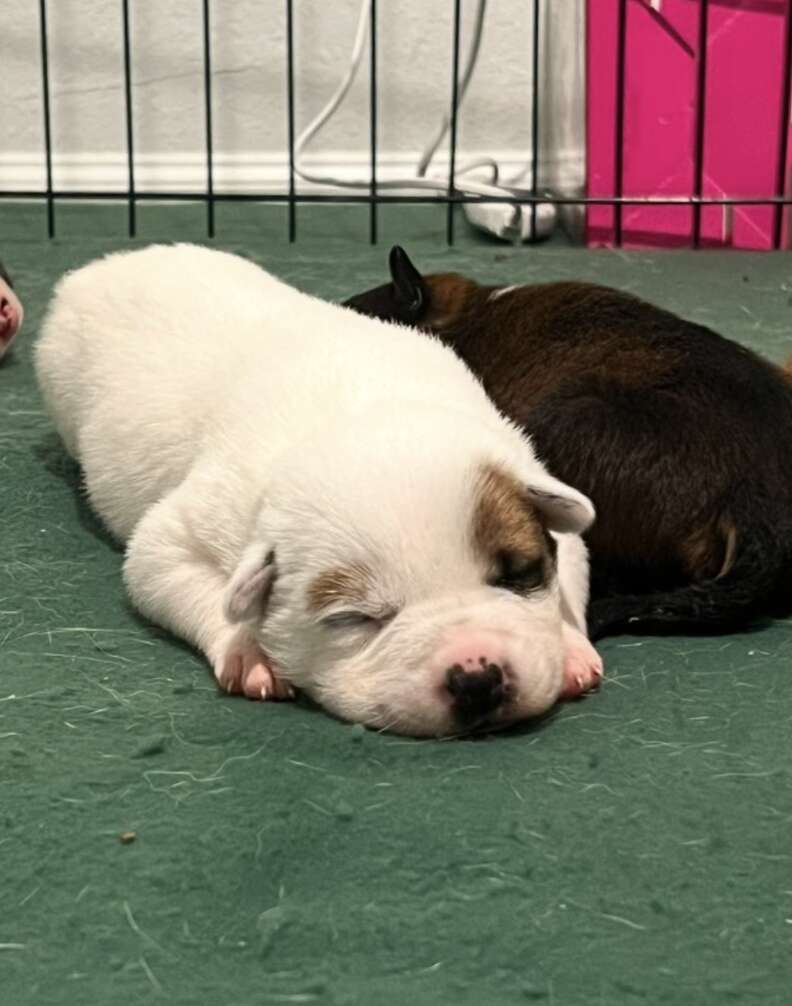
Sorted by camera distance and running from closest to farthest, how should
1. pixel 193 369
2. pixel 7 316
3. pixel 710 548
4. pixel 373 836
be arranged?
pixel 373 836
pixel 710 548
pixel 193 369
pixel 7 316

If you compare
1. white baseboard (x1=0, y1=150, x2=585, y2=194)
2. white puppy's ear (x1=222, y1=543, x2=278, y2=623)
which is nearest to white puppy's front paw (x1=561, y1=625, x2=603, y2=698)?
white puppy's ear (x1=222, y1=543, x2=278, y2=623)

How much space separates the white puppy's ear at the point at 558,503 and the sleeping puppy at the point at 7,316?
1948 mm

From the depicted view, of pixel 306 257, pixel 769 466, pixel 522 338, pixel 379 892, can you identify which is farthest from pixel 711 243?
pixel 379 892

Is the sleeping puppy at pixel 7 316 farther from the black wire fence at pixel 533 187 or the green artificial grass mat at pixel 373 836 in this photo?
the green artificial grass mat at pixel 373 836

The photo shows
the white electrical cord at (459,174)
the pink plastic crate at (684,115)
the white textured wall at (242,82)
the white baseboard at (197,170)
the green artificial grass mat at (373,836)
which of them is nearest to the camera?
the green artificial grass mat at (373,836)

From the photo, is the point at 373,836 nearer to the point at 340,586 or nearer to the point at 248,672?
the point at 340,586

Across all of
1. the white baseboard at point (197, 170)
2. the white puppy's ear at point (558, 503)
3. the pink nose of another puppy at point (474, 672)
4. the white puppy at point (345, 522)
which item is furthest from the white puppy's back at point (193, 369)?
the white baseboard at point (197, 170)

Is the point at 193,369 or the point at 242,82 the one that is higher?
the point at 242,82

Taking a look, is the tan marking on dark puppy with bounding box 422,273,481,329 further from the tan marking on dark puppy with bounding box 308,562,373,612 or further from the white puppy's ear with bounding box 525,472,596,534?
the tan marking on dark puppy with bounding box 308,562,373,612

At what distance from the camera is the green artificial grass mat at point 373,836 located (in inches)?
71.0

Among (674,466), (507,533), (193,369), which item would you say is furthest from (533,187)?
(507,533)

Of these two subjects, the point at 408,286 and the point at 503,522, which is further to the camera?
the point at 408,286

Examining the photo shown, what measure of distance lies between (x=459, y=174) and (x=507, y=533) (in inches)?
153

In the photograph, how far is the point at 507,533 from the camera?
232cm
